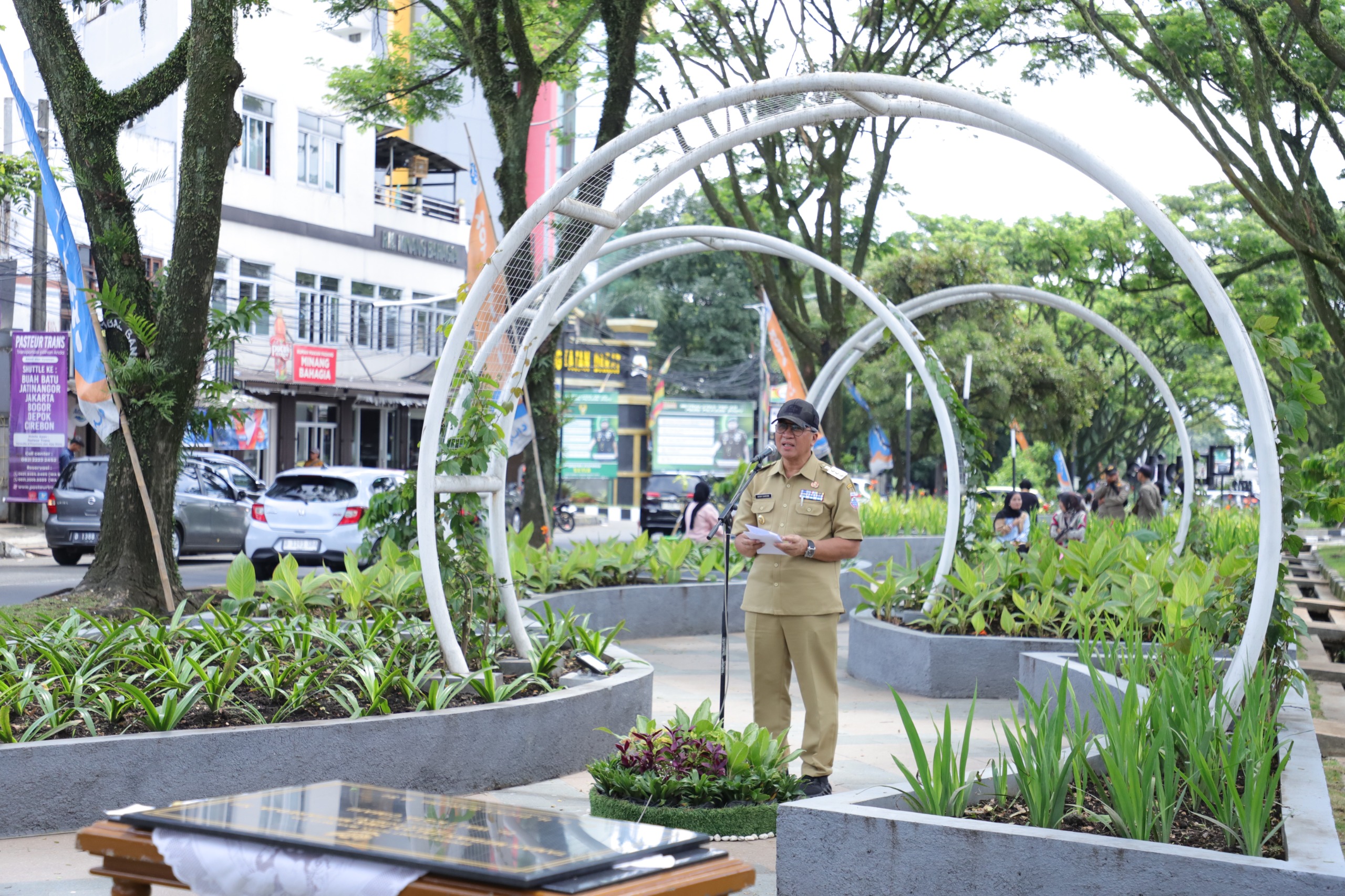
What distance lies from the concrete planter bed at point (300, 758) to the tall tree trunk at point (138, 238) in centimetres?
357

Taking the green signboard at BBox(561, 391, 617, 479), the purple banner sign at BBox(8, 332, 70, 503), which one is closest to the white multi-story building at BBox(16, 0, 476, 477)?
the green signboard at BBox(561, 391, 617, 479)

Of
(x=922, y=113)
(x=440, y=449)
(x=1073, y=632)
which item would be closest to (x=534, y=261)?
(x=440, y=449)

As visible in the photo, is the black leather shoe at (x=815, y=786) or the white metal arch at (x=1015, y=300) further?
the white metal arch at (x=1015, y=300)

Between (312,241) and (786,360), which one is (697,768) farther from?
(312,241)

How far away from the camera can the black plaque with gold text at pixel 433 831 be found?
9.66 feet

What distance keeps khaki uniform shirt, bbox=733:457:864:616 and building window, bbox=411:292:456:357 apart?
102 ft

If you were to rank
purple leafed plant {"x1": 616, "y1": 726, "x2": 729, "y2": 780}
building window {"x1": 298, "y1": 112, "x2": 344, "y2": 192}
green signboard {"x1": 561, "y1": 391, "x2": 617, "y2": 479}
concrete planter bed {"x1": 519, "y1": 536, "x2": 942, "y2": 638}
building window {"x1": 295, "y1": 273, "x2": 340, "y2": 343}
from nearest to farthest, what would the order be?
purple leafed plant {"x1": 616, "y1": 726, "x2": 729, "y2": 780}
concrete planter bed {"x1": 519, "y1": 536, "x2": 942, "y2": 638}
building window {"x1": 298, "y1": 112, "x2": 344, "y2": 192}
building window {"x1": 295, "y1": 273, "x2": 340, "y2": 343}
green signboard {"x1": 561, "y1": 391, "x2": 617, "y2": 479}

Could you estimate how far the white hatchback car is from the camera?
17.2 meters

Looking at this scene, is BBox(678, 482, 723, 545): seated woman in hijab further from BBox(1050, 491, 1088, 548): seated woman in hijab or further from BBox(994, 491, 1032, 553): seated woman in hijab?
BBox(1050, 491, 1088, 548): seated woman in hijab

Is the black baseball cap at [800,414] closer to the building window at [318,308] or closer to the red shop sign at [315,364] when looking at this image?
the red shop sign at [315,364]

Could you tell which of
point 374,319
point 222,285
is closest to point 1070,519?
point 222,285

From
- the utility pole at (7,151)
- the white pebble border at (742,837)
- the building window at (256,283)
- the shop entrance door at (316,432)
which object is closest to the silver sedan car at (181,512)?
the utility pole at (7,151)

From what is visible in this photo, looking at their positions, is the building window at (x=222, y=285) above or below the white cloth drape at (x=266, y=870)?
above

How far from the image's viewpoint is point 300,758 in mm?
5828
